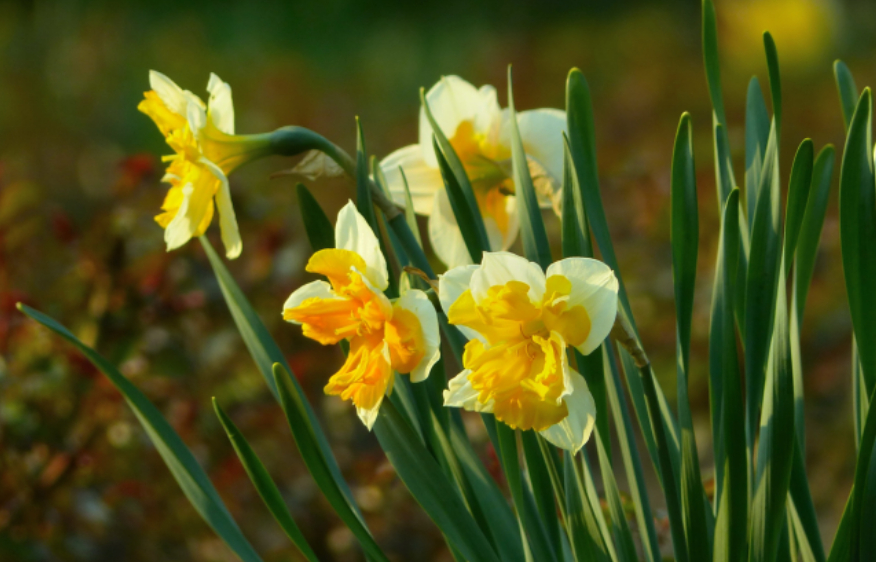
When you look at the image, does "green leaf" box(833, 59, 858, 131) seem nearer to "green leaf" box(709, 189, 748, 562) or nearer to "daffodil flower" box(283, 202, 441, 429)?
"green leaf" box(709, 189, 748, 562)

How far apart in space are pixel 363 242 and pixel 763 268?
11.5 inches

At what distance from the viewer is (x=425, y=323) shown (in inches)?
19.6

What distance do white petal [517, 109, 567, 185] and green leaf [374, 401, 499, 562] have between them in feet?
0.90

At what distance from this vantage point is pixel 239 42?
3.21 metres

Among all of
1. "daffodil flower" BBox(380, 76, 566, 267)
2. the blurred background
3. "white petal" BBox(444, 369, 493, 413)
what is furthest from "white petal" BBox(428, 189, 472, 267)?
the blurred background

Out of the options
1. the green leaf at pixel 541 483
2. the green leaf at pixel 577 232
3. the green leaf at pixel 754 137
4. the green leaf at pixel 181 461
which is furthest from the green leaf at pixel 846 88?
the green leaf at pixel 181 461

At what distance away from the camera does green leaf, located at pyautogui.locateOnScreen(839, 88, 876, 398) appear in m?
0.55

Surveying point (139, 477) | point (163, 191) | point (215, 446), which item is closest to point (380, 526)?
point (215, 446)

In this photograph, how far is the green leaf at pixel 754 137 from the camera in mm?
685

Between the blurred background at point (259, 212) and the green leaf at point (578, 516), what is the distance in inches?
16.5

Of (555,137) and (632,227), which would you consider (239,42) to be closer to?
(632,227)

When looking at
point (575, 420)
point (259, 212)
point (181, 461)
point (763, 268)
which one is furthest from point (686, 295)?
point (259, 212)

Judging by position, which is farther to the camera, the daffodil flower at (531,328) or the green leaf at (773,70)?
the green leaf at (773,70)

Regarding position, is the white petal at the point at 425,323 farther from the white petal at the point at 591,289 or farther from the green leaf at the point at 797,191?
the green leaf at the point at 797,191
